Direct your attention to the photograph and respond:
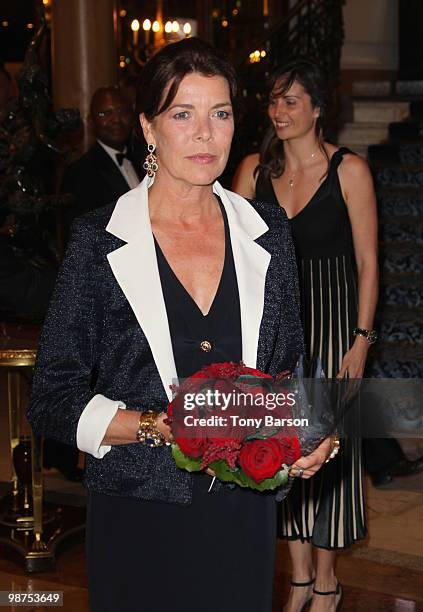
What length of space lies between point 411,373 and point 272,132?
4.02m

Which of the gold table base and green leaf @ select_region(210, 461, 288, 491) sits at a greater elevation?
green leaf @ select_region(210, 461, 288, 491)

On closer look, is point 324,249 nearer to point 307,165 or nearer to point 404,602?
point 307,165

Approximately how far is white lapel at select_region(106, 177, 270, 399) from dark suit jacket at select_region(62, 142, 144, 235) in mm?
3776

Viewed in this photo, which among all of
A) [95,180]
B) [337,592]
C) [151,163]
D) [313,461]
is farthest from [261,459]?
[95,180]

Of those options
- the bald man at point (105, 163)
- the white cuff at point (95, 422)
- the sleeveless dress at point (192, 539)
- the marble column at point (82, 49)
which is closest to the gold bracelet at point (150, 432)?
the white cuff at point (95, 422)

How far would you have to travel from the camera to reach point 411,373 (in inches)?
314

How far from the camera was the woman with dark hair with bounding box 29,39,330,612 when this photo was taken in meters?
2.33

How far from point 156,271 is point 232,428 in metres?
0.49

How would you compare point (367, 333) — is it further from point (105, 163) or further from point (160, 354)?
point (105, 163)

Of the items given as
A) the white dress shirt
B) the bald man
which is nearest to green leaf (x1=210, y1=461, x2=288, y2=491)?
the bald man

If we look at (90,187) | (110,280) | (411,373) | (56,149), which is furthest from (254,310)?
(411,373)

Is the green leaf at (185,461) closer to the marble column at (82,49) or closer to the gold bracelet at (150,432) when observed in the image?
the gold bracelet at (150,432)

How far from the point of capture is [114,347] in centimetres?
235

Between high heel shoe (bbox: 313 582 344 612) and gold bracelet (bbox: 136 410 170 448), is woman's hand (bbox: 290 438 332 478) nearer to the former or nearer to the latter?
gold bracelet (bbox: 136 410 170 448)
